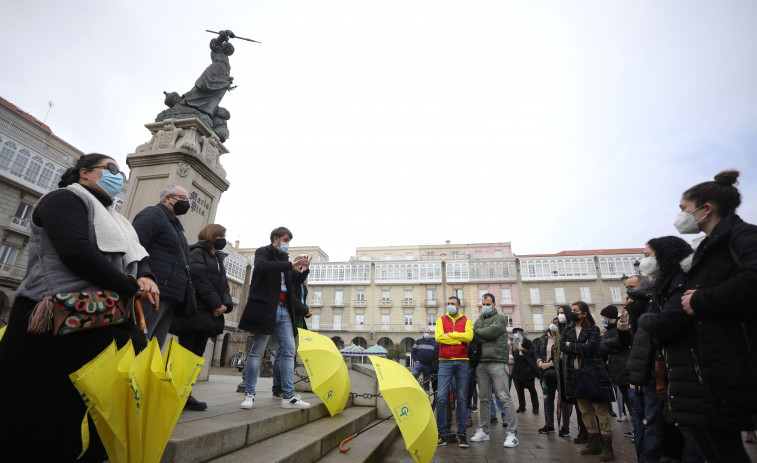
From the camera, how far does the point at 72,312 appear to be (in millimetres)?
1627

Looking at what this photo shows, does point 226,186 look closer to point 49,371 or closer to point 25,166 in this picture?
point 49,371

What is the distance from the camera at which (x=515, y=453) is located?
14.4 ft

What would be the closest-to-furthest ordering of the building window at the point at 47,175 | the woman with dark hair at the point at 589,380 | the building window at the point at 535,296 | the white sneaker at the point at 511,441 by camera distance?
the woman with dark hair at the point at 589,380
the white sneaker at the point at 511,441
the building window at the point at 47,175
the building window at the point at 535,296

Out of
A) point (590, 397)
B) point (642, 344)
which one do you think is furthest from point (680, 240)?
point (590, 397)

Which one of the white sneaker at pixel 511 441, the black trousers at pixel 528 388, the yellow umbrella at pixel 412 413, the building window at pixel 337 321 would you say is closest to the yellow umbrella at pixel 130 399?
the yellow umbrella at pixel 412 413

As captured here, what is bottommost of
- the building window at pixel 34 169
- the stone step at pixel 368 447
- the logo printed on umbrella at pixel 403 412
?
the stone step at pixel 368 447

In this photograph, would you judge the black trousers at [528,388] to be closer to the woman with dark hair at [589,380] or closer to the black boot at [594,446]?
the woman with dark hair at [589,380]

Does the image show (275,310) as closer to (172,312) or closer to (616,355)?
(172,312)

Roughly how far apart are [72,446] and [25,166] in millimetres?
26214

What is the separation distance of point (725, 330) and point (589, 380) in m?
3.27

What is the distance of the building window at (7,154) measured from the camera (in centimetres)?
1873

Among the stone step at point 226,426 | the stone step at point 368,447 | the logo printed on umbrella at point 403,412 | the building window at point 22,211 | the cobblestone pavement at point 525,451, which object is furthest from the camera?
the building window at point 22,211

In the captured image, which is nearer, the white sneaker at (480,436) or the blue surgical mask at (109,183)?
the blue surgical mask at (109,183)

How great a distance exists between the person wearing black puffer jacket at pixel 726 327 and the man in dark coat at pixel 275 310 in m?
3.32
